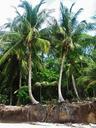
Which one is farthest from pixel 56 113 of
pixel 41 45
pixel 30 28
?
pixel 30 28

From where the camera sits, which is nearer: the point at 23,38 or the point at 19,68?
the point at 23,38

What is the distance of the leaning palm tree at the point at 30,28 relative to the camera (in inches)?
1063

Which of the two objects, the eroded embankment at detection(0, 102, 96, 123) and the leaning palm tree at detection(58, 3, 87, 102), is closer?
the eroded embankment at detection(0, 102, 96, 123)

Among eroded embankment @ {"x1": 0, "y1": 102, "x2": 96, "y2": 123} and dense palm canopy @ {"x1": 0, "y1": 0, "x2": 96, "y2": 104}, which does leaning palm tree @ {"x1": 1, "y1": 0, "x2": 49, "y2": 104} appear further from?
eroded embankment @ {"x1": 0, "y1": 102, "x2": 96, "y2": 123}

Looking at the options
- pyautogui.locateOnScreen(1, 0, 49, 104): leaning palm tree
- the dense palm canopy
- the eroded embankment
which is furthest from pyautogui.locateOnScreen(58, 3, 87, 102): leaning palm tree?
the eroded embankment

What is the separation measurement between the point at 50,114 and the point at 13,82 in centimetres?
1002

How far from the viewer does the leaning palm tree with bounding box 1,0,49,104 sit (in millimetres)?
27000

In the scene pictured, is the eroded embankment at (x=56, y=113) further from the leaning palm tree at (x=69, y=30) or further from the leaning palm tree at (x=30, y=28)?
the leaning palm tree at (x=69, y=30)

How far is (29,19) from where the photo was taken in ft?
90.6

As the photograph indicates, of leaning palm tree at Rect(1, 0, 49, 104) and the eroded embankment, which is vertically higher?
leaning palm tree at Rect(1, 0, 49, 104)

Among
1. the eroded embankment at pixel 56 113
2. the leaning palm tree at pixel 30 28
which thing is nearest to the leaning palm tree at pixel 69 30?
the leaning palm tree at pixel 30 28

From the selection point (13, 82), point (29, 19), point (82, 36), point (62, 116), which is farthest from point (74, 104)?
point (13, 82)

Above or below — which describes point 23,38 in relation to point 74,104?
above

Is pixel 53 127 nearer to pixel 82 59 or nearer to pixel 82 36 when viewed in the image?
pixel 82 36
